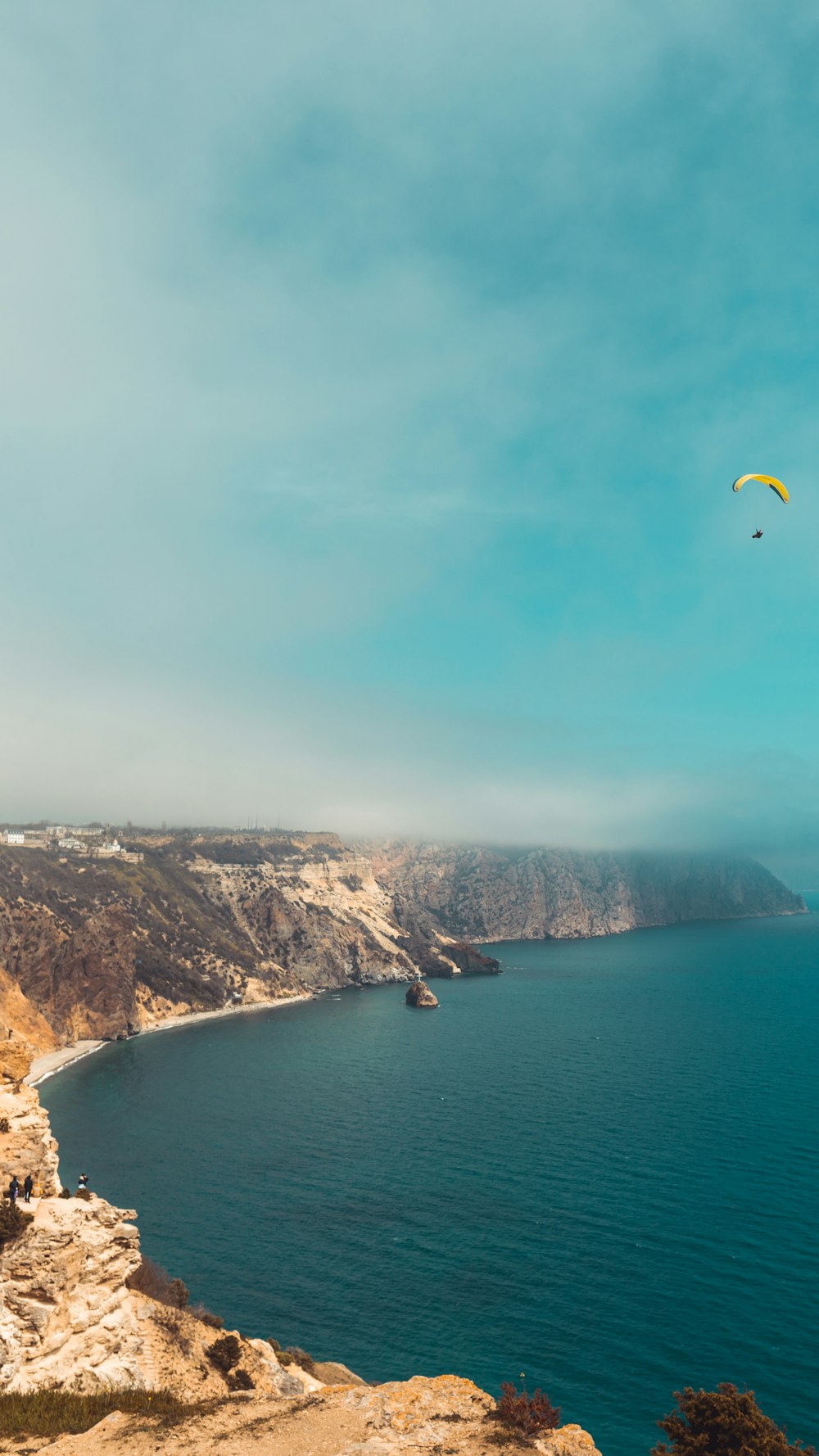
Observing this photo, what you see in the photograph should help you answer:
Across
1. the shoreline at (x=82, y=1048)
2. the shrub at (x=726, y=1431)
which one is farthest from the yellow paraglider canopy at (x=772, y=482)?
the shoreline at (x=82, y=1048)

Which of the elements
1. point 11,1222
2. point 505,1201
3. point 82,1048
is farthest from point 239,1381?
point 82,1048

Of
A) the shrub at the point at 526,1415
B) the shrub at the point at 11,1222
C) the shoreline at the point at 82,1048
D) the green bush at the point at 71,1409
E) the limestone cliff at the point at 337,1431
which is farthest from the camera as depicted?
the shoreline at the point at 82,1048

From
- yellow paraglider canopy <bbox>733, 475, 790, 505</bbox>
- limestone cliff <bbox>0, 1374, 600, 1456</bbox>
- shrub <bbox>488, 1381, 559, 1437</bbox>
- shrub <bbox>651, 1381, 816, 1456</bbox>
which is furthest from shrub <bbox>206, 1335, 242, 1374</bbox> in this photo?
yellow paraglider canopy <bbox>733, 475, 790, 505</bbox>

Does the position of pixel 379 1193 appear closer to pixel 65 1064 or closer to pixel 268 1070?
pixel 268 1070

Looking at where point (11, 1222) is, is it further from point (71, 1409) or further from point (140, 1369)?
point (140, 1369)

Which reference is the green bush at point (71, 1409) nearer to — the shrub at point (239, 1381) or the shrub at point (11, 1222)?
the shrub at point (239, 1381)

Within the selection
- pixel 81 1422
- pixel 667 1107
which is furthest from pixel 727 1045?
pixel 81 1422
